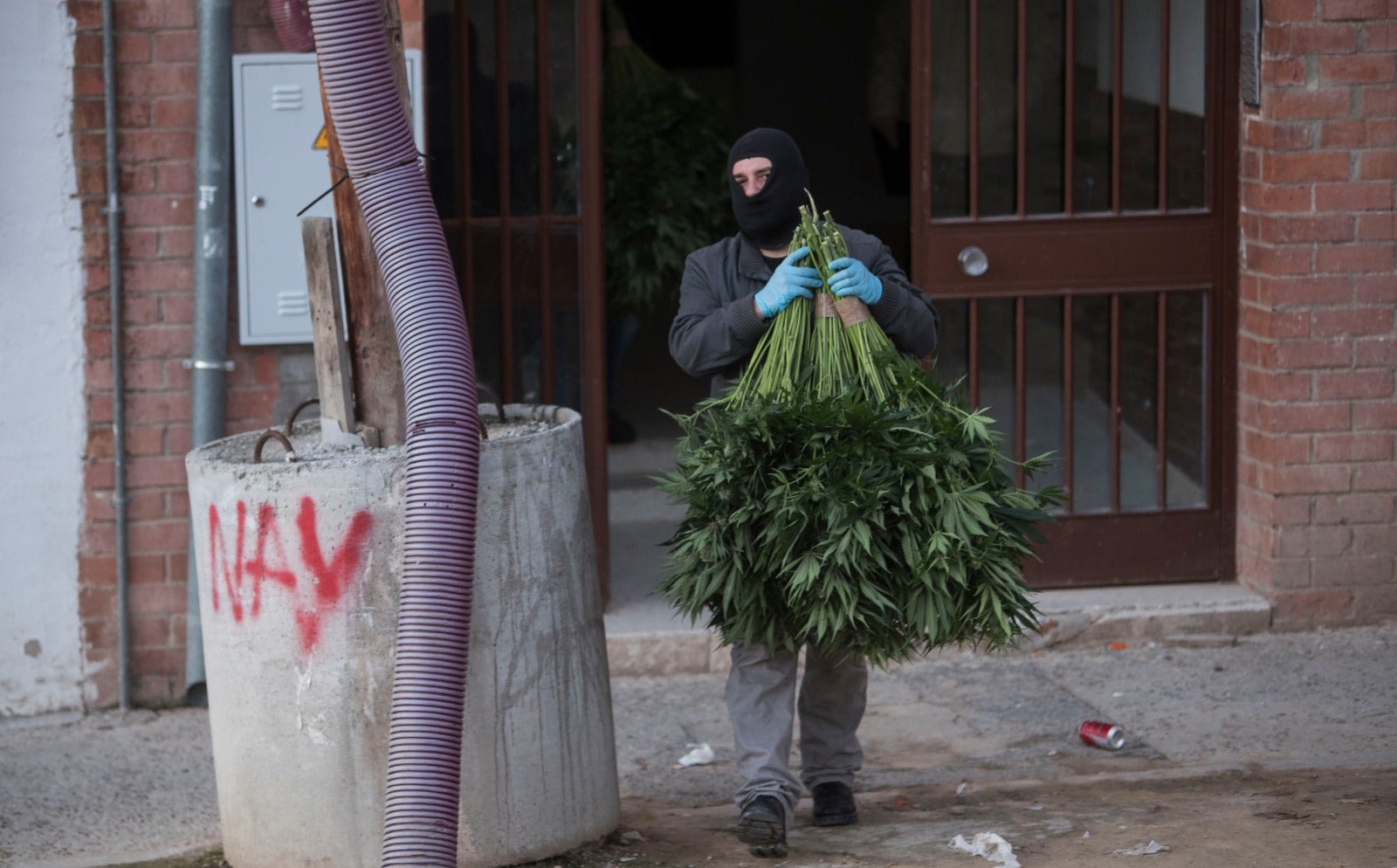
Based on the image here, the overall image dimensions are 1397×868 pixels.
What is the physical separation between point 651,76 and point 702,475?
4.29 m

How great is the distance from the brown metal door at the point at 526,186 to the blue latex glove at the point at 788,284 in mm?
1616

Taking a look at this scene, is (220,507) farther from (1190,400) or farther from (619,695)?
(1190,400)

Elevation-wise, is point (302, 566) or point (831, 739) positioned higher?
point (302, 566)

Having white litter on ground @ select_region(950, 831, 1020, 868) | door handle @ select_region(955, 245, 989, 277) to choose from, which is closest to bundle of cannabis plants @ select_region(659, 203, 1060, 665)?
white litter on ground @ select_region(950, 831, 1020, 868)

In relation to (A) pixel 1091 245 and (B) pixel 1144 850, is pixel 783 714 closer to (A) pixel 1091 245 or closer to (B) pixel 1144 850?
(B) pixel 1144 850

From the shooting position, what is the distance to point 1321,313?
18.8ft

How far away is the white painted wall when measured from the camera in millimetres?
5152

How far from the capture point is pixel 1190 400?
6.06m

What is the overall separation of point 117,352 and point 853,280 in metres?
2.44

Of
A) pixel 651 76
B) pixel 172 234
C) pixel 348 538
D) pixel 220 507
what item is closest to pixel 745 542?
pixel 348 538

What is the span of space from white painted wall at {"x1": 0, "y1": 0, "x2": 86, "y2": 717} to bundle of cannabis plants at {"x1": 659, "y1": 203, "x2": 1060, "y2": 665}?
89.7 inches

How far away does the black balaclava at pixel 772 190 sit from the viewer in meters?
4.27

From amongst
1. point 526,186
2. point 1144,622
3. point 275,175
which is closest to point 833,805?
point 1144,622

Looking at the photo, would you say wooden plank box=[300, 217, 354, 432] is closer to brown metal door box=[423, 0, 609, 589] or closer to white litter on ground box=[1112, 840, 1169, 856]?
brown metal door box=[423, 0, 609, 589]
